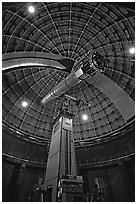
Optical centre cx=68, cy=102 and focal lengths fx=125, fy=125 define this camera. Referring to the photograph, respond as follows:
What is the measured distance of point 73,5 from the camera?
15.8 metres

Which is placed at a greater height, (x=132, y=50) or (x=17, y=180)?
(x=132, y=50)

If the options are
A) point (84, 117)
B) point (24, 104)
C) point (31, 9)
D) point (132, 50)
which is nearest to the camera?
point (31, 9)

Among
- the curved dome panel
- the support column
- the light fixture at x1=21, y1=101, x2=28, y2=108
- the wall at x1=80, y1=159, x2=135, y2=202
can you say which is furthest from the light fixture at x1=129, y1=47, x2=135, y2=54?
the light fixture at x1=21, y1=101, x2=28, y2=108

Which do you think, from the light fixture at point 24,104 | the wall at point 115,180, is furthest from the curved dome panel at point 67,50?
the wall at point 115,180

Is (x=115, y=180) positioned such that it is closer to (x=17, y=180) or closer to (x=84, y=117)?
(x=84, y=117)

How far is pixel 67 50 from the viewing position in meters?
21.8

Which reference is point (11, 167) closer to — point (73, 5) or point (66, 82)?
point (66, 82)

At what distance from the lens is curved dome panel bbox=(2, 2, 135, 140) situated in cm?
1588

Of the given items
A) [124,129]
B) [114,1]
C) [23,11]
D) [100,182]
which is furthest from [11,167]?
[114,1]

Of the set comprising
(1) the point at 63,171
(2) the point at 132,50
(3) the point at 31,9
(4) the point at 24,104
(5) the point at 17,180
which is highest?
(3) the point at 31,9

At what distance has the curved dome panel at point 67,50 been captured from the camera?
1588 cm

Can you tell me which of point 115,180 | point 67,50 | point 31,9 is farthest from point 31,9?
point 115,180

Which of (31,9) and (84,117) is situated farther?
(84,117)

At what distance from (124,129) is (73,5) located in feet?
64.5
